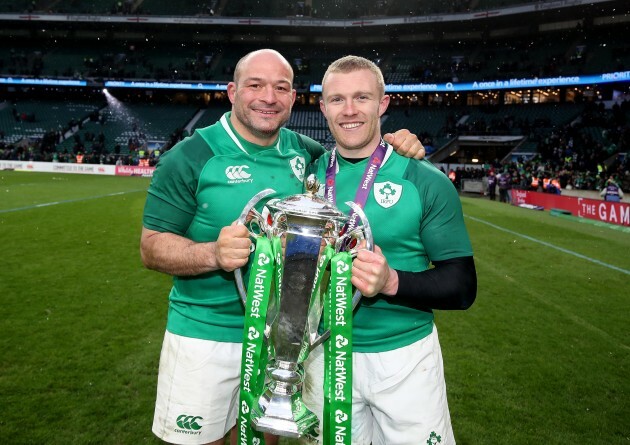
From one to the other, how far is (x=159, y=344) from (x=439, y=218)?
3569 millimetres

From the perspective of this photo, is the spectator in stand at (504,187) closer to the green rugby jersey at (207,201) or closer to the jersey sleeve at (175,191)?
the green rugby jersey at (207,201)

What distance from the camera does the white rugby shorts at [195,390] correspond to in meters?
2.20

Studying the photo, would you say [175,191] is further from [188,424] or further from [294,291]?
[188,424]

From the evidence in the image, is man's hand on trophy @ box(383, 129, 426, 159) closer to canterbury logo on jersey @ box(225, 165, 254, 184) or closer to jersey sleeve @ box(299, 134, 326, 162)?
jersey sleeve @ box(299, 134, 326, 162)

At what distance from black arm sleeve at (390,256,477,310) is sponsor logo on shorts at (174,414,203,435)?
112 centimetres

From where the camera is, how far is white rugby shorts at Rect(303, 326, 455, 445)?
198 cm

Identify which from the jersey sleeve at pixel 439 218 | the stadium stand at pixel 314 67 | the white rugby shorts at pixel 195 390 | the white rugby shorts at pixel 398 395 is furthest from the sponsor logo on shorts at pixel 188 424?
the stadium stand at pixel 314 67

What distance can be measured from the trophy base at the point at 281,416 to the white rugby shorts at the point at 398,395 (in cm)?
33

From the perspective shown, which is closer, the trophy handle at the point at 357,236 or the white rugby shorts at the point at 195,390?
the trophy handle at the point at 357,236

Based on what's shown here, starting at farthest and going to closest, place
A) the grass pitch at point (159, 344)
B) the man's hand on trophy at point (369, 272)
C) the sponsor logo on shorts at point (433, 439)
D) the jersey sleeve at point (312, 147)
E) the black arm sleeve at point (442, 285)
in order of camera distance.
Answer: the grass pitch at point (159, 344)
the jersey sleeve at point (312, 147)
the sponsor logo on shorts at point (433, 439)
the black arm sleeve at point (442, 285)
the man's hand on trophy at point (369, 272)

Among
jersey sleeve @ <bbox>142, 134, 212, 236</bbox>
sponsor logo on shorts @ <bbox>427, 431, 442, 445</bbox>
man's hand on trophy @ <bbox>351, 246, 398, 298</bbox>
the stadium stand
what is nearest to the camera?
man's hand on trophy @ <bbox>351, 246, 398, 298</bbox>

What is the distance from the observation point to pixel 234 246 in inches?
65.9

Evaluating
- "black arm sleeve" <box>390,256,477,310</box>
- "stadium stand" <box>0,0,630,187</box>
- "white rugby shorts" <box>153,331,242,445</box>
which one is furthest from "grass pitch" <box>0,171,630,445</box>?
"stadium stand" <box>0,0,630,187</box>

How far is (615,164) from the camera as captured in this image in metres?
24.6
